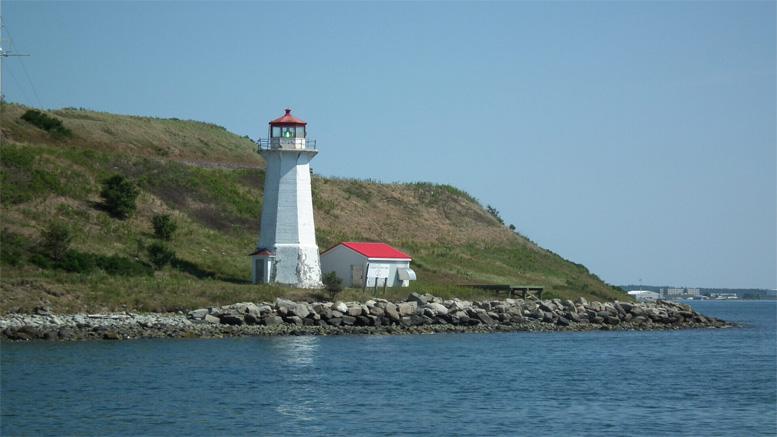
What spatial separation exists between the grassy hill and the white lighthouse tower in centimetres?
140

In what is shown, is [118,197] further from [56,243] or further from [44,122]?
[44,122]

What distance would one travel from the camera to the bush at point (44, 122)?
56.3 meters

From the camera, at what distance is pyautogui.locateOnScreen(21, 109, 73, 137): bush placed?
56344mm

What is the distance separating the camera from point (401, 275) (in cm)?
4528

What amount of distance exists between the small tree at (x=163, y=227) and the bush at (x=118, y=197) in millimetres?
1636

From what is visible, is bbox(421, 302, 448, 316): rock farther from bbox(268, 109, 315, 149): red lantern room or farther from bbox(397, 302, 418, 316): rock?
bbox(268, 109, 315, 149): red lantern room

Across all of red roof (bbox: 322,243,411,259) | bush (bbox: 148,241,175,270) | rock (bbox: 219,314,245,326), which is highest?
red roof (bbox: 322,243,411,259)

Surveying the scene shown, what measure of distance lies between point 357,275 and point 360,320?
22.8 ft

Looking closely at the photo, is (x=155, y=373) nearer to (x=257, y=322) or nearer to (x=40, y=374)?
(x=40, y=374)

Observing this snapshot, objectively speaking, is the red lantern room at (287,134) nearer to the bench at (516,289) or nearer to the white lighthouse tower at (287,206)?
the white lighthouse tower at (287,206)

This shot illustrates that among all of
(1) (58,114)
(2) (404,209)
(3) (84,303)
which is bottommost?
(3) (84,303)

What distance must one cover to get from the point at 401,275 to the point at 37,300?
60.7 feet

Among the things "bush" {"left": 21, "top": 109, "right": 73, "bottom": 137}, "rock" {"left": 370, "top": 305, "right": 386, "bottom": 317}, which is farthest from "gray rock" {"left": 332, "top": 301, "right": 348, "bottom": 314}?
"bush" {"left": 21, "top": 109, "right": 73, "bottom": 137}

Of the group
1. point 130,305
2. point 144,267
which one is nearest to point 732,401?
point 130,305
